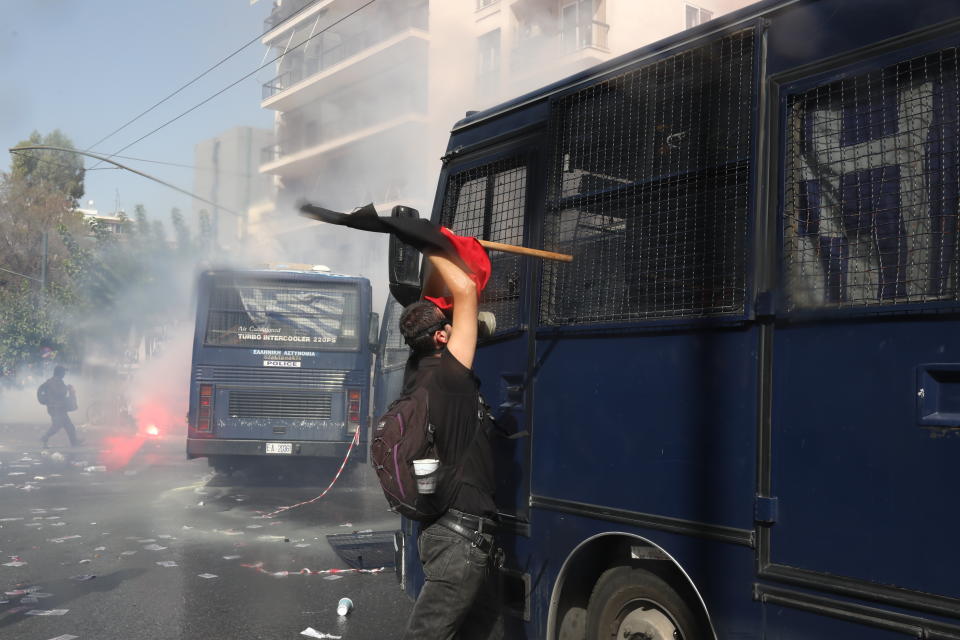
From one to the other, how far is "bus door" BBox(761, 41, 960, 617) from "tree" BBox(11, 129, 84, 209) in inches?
2004

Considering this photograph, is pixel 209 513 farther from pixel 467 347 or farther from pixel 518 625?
pixel 467 347

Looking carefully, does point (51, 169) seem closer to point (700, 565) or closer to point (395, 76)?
point (395, 76)

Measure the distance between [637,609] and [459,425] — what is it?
1.02 m

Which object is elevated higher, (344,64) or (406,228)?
(344,64)

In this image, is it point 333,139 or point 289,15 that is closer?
point 333,139

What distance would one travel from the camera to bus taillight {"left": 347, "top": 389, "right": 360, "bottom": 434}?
13.0 metres

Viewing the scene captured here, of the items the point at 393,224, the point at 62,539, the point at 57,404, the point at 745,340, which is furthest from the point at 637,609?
the point at 57,404

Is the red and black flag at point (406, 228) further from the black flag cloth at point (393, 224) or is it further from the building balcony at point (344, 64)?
the building balcony at point (344, 64)

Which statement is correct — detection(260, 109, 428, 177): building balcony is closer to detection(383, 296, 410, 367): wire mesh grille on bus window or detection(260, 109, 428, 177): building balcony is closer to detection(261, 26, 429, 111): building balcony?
detection(261, 26, 429, 111): building balcony

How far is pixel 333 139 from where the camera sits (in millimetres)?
37500

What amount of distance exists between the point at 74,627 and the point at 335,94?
3425 centimetres

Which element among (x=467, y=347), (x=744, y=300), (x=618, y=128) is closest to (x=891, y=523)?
(x=744, y=300)

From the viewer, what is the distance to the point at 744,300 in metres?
3.34

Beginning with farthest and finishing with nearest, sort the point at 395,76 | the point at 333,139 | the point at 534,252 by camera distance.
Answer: the point at 333,139, the point at 395,76, the point at 534,252
